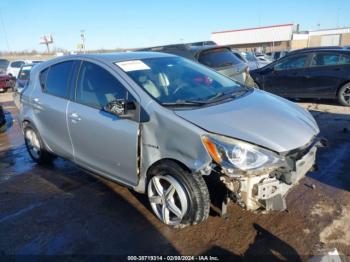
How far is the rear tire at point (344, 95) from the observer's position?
342 inches

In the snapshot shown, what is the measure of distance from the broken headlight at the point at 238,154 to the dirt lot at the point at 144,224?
78 centimetres

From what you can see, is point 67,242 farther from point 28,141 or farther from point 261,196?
point 28,141

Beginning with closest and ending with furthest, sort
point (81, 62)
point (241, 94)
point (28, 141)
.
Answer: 1. point (241, 94)
2. point (81, 62)
3. point (28, 141)

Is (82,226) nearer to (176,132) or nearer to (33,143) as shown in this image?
(176,132)

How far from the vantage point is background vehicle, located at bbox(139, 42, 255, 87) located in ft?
25.1

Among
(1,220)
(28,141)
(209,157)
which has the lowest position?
(1,220)

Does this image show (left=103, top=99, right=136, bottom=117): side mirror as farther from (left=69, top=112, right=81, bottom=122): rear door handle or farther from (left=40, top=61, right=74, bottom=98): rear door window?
(left=40, top=61, right=74, bottom=98): rear door window

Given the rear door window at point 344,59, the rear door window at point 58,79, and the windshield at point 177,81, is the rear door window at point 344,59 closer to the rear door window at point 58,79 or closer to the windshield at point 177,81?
the windshield at point 177,81

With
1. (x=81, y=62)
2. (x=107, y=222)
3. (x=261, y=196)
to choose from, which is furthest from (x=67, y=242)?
(x=81, y=62)

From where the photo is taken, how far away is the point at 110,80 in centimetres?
→ 386

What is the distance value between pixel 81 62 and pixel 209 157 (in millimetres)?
2281

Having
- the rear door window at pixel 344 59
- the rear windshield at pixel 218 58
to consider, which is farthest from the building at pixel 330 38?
the rear windshield at pixel 218 58

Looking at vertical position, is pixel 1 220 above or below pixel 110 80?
below

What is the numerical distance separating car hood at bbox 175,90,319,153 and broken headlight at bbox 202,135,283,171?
2.2 inches
